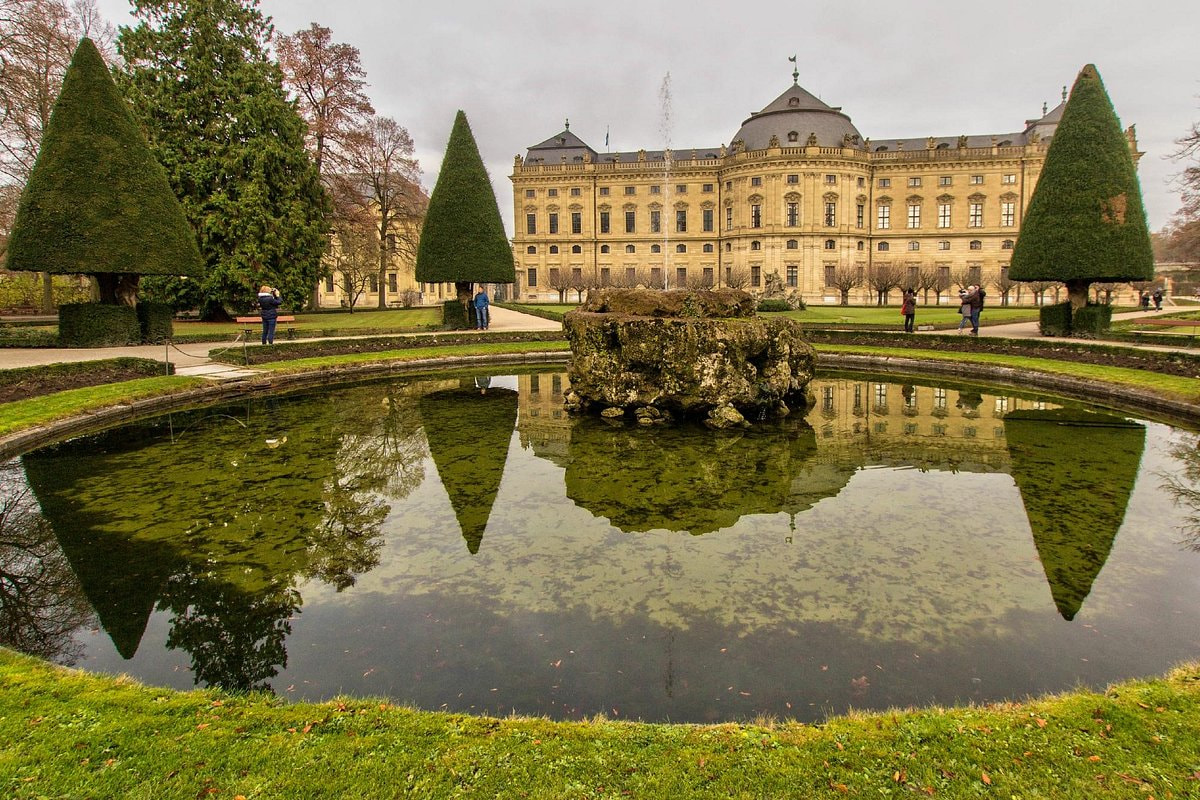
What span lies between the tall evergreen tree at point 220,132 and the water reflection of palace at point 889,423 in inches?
592

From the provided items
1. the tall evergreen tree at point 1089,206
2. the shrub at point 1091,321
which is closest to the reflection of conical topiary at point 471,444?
the tall evergreen tree at point 1089,206

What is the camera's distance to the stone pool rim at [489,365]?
33.2 ft

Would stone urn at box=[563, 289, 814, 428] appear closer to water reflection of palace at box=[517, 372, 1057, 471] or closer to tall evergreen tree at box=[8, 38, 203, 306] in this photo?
water reflection of palace at box=[517, 372, 1057, 471]

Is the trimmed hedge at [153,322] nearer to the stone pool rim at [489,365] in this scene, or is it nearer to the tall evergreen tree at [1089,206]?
the stone pool rim at [489,365]

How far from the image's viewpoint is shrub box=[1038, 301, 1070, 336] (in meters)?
20.2

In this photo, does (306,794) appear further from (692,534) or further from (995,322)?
(995,322)

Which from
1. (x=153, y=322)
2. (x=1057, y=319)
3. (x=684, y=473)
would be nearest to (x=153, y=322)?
(x=153, y=322)

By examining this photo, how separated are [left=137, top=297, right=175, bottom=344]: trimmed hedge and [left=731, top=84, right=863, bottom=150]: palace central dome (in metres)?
45.3

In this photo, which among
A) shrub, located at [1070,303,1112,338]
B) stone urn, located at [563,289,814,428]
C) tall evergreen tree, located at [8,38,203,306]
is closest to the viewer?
stone urn, located at [563,289,814,428]

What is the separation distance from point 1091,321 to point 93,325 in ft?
91.2

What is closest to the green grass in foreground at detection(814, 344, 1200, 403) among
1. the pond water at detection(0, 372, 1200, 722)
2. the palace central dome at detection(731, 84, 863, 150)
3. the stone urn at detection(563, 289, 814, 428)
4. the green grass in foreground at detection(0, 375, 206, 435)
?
the pond water at detection(0, 372, 1200, 722)

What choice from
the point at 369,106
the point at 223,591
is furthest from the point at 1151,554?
the point at 369,106

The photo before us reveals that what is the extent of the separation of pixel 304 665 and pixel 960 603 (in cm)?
439

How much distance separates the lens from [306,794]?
2668 mm
